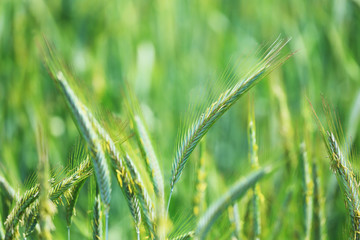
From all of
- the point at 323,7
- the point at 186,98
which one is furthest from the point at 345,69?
the point at 186,98

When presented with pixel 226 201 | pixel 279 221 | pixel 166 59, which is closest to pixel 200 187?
pixel 226 201

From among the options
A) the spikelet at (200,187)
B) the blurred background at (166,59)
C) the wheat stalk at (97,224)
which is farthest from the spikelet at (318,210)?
the blurred background at (166,59)

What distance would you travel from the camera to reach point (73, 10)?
1539 mm

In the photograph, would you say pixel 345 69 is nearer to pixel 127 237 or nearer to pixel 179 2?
pixel 179 2

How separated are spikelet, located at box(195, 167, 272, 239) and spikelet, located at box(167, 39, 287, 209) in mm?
64

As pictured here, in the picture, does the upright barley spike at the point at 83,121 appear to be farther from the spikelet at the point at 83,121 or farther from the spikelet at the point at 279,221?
the spikelet at the point at 279,221

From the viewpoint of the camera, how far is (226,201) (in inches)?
17.6

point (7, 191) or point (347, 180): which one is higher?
point (7, 191)

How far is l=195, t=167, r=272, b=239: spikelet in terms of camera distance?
1.38ft

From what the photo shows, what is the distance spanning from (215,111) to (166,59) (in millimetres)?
1027

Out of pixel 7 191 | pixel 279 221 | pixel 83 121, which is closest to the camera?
pixel 83 121

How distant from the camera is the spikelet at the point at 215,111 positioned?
1.23 ft

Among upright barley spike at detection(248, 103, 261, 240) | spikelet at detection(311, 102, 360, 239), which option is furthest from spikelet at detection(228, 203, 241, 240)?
spikelet at detection(311, 102, 360, 239)

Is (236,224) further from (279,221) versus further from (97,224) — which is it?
(97,224)
